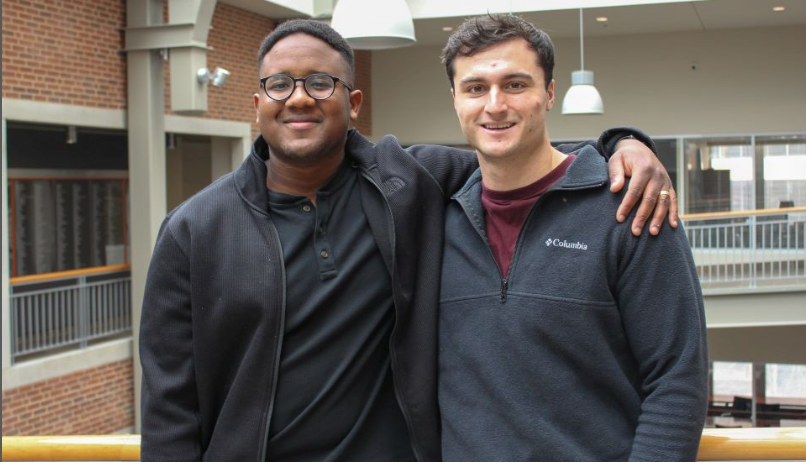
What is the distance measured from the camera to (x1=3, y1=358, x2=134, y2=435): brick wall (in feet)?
32.9

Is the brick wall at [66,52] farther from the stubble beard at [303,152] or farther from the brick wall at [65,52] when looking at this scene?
the stubble beard at [303,152]

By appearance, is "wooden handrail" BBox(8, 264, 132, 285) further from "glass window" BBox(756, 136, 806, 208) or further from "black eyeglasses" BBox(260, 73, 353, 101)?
"glass window" BBox(756, 136, 806, 208)

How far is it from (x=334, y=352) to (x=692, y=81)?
1681 cm

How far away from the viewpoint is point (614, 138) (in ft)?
8.31

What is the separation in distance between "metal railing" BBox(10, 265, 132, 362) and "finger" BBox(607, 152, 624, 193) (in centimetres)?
886

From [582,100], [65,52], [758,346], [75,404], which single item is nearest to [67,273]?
[75,404]

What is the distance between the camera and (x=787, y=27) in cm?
1720

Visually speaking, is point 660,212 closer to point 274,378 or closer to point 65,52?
point 274,378

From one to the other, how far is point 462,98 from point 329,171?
416mm

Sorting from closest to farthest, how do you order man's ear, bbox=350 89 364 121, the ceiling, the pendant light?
man's ear, bbox=350 89 364 121, the pendant light, the ceiling

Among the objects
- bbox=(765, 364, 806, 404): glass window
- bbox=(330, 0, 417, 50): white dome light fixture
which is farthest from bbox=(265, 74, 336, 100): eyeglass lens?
bbox=(765, 364, 806, 404): glass window

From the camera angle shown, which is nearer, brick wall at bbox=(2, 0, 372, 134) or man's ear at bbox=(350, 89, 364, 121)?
man's ear at bbox=(350, 89, 364, 121)

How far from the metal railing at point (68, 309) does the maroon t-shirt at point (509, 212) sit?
8.69 metres


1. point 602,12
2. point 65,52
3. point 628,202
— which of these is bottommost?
point 628,202
